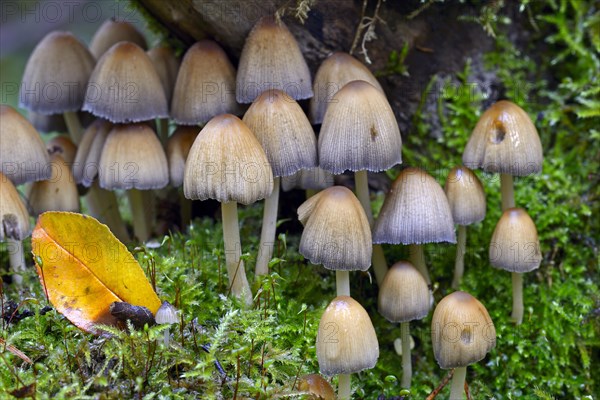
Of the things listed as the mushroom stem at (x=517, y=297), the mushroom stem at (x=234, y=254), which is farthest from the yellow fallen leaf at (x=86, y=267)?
the mushroom stem at (x=517, y=297)

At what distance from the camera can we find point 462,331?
2115 millimetres

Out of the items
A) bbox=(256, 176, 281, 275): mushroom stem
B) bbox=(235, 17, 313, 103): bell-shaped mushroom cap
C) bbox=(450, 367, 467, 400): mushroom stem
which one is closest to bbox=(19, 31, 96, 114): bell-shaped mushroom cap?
bbox=(235, 17, 313, 103): bell-shaped mushroom cap

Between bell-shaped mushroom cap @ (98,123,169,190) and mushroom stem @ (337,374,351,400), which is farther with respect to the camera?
bell-shaped mushroom cap @ (98,123,169,190)

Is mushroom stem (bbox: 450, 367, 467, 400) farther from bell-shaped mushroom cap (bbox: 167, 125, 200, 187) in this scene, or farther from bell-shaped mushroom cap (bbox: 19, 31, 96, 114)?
bell-shaped mushroom cap (bbox: 19, 31, 96, 114)

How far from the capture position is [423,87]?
10.5ft

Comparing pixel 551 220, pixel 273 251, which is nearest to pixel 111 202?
pixel 273 251

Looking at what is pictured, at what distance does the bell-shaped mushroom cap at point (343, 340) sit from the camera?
191 centimetres

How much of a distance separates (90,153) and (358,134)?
1.38m

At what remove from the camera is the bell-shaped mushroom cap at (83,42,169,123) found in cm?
276

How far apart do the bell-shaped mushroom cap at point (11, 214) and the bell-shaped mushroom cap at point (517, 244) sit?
77.5 inches

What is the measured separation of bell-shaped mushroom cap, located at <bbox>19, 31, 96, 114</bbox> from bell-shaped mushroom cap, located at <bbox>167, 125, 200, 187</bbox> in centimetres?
58

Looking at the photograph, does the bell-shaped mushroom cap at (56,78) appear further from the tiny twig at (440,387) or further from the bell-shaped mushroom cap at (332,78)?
the tiny twig at (440,387)

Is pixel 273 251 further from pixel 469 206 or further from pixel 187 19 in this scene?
pixel 187 19

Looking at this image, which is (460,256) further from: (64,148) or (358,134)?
(64,148)
